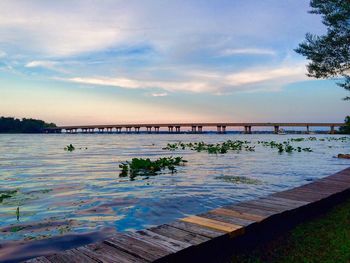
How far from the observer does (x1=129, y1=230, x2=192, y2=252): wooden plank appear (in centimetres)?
470

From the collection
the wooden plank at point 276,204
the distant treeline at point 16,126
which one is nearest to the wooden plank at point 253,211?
the wooden plank at point 276,204

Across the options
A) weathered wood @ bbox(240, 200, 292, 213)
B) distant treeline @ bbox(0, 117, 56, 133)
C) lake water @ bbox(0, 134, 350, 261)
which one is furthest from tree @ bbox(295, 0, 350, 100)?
distant treeline @ bbox(0, 117, 56, 133)

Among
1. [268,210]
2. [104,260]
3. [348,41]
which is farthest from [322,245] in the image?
[348,41]

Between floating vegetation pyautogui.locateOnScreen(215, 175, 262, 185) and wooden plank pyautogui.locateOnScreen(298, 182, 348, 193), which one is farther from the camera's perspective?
floating vegetation pyautogui.locateOnScreen(215, 175, 262, 185)

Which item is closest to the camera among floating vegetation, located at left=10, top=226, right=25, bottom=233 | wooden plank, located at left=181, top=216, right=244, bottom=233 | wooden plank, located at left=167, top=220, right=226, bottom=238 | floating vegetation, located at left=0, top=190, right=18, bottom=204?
wooden plank, located at left=167, top=220, right=226, bottom=238

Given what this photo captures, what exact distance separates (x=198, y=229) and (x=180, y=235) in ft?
1.46

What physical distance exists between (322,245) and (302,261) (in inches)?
36.2

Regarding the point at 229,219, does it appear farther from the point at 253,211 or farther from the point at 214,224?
the point at 253,211

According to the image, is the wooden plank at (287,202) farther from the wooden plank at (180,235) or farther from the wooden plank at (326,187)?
the wooden plank at (180,235)

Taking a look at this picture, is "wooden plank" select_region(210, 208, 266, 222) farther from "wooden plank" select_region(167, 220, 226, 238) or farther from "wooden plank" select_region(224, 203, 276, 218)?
"wooden plank" select_region(167, 220, 226, 238)

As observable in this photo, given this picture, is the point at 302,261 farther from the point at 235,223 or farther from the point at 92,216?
the point at 92,216

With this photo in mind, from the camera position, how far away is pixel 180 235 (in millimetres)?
5266

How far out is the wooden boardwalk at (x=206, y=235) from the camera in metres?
4.49

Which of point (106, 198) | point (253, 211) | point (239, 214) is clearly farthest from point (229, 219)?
point (106, 198)
